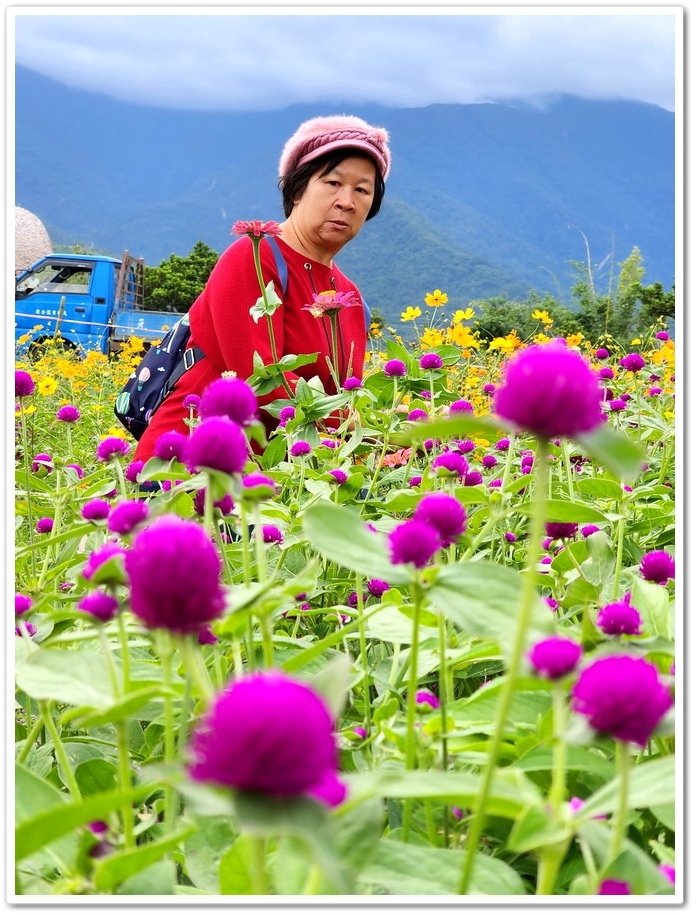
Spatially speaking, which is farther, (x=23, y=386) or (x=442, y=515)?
(x=23, y=386)

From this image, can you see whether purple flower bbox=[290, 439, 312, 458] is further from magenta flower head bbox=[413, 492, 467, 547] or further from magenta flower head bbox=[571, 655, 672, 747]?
magenta flower head bbox=[571, 655, 672, 747]

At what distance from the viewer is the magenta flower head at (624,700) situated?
30 cm

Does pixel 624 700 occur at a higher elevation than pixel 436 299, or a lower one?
lower

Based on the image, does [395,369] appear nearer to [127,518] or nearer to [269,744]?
[127,518]

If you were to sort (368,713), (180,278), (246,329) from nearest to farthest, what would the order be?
(368,713), (246,329), (180,278)

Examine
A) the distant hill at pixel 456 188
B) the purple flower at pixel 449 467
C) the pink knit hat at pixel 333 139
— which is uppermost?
the distant hill at pixel 456 188

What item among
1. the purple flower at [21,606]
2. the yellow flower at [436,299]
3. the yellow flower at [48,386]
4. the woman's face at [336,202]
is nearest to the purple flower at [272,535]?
the purple flower at [21,606]

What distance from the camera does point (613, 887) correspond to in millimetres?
350

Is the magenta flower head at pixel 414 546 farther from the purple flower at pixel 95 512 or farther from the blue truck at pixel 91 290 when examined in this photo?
the blue truck at pixel 91 290

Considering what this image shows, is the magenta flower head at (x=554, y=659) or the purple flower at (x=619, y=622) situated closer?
the magenta flower head at (x=554, y=659)

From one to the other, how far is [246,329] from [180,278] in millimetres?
15903

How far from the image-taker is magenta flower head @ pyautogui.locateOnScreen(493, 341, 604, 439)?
296 mm

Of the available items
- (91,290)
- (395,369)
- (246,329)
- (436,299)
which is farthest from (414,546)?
(91,290)

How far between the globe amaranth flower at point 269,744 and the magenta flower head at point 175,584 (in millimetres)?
69
